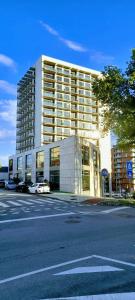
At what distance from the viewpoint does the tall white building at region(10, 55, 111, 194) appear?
78812 millimetres

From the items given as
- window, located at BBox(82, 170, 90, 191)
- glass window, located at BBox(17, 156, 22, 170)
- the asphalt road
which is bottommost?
the asphalt road

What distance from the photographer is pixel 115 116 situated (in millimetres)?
28359

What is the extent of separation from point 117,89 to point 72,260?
2217cm

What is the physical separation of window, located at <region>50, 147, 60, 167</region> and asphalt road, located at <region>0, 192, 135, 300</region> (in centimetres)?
3440

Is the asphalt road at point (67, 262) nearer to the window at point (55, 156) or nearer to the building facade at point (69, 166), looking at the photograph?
the building facade at point (69, 166)

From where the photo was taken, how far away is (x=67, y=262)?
6.73 meters

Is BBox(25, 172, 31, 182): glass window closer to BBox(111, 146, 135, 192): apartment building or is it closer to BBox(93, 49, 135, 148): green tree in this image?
BBox(93, 49, 135, 148): green tree

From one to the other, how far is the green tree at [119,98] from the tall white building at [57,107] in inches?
1832

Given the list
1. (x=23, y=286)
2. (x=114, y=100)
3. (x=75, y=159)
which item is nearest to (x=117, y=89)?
(x=114, y=100)

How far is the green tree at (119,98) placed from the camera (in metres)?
26.5

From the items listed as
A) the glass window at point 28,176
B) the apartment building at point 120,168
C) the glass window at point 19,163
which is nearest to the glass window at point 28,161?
the glass window at point 28,176

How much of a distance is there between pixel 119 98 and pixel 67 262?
21.7 m

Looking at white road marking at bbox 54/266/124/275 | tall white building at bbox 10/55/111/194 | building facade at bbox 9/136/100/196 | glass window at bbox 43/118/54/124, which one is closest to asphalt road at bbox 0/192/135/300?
white road marking at bbox 54/266/124/275

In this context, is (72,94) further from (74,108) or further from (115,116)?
(115,116)
